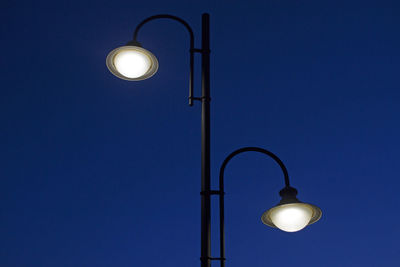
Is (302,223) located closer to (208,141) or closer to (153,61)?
(208,141)

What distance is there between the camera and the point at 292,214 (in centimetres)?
453

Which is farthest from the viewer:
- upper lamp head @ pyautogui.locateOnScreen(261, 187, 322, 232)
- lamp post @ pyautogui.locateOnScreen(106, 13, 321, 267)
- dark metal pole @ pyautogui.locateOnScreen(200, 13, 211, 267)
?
upper lamp head @ pyautogui.locateOnScreen(261, 187, 322, 232)

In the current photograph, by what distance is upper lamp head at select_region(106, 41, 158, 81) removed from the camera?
16.2ft

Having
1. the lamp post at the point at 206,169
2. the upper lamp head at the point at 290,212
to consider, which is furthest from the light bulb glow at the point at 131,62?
the upper lamp head at the point at 290,212

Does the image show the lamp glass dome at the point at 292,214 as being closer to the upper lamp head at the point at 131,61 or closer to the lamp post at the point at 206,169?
the lamp post at the point at 206,169

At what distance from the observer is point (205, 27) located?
16.8 feet

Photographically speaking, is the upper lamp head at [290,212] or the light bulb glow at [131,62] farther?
the light bulb glow at [131,62]

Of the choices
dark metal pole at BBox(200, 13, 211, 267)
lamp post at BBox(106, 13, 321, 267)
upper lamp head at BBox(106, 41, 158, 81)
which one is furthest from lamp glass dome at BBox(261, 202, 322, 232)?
upper lamp head at BBox(106, 41, 158, 81)

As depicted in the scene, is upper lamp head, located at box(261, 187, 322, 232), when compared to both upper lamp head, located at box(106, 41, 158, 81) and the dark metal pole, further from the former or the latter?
upper lamp head, located at box(106, 41, 158, 81)

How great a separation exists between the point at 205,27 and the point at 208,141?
1.53 m

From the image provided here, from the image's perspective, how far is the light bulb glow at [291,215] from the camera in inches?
178

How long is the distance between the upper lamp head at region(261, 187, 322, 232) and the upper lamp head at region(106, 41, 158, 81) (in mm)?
2174

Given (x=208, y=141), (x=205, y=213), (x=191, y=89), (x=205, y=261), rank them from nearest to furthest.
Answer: (x=205, y=261) → (x=205, y=213) → (x=208, y=141) → (x=191, y=89)

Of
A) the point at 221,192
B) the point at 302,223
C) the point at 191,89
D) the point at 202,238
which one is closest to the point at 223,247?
the point at 202,238
